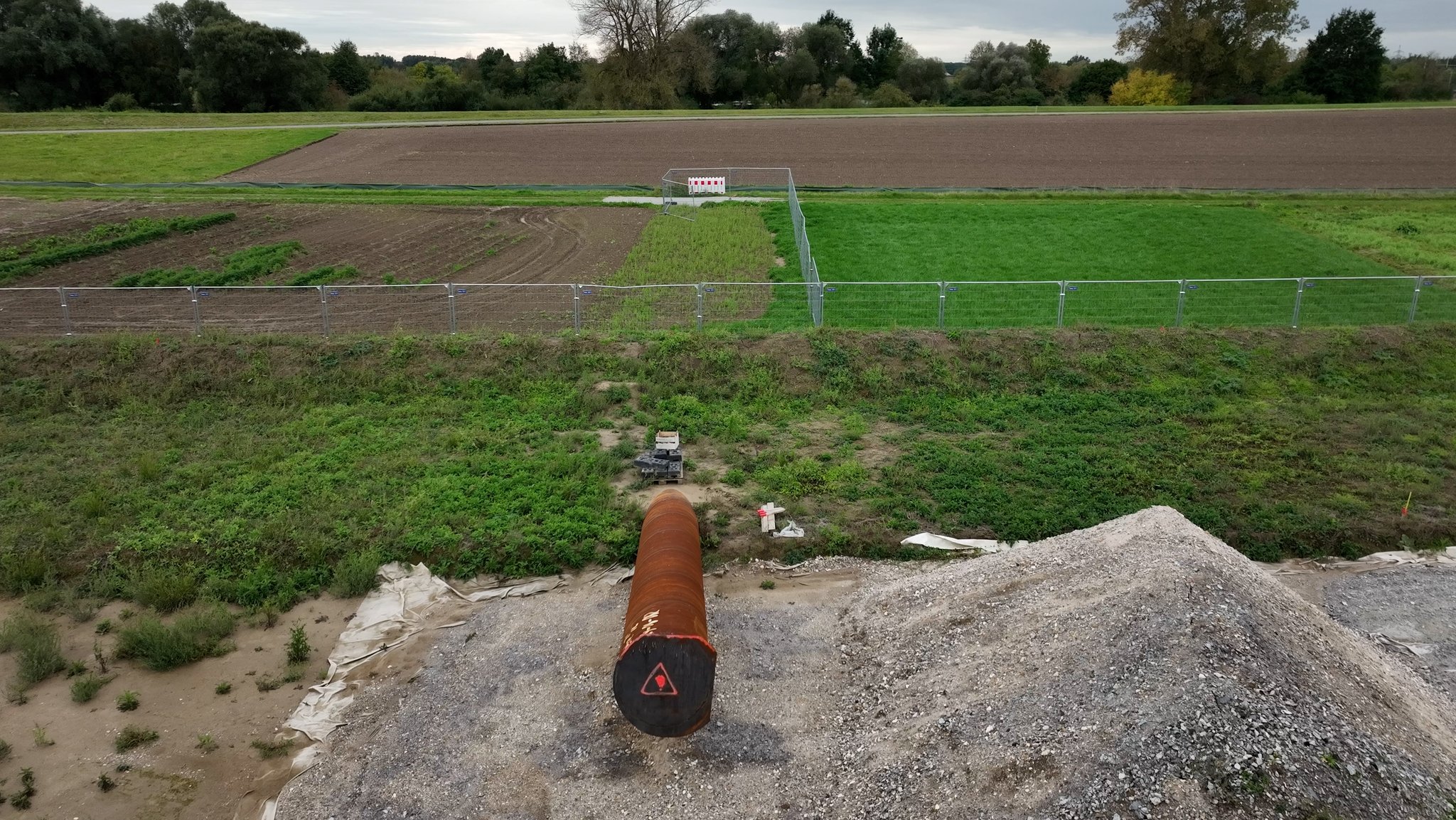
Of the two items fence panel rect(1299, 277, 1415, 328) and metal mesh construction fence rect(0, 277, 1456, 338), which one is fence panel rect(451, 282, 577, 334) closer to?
metal mesh construction fence rect(0, 277, 1456, 338)

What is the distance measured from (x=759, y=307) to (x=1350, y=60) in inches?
3428

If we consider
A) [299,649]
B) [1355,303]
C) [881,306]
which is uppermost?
[1355,303]

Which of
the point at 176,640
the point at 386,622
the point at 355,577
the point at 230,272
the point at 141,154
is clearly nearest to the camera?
the point at 176,640

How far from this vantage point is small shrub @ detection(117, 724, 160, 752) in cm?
1200

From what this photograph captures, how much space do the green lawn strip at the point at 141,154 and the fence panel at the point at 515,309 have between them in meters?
31.4

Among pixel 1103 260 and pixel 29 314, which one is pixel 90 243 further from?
pixel 1103 260

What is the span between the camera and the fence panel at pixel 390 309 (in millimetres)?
26484

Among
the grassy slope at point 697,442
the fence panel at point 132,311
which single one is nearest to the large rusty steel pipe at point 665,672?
the grassy slope at point 697,442

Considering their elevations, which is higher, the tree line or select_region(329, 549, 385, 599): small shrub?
the tree line

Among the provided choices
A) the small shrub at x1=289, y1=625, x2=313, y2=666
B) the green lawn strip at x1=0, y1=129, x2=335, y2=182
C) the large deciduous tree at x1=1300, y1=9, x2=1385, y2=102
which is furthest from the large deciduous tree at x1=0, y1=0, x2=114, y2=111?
the large deciduous tree at x1=1300, y1=9, x2=1385, y2=102

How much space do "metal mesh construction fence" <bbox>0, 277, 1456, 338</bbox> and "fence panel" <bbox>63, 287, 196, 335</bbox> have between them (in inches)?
2.3

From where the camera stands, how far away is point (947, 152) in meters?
A: 56.4

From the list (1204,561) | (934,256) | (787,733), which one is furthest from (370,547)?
(934,256)

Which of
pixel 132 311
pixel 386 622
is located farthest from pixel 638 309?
pixel 132 311
